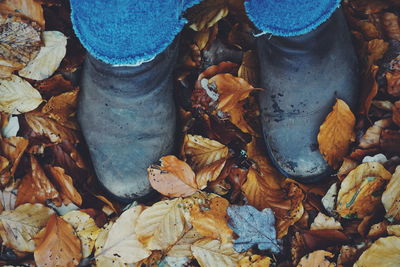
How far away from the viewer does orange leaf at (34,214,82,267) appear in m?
0.94

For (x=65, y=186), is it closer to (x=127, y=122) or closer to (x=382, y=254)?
(x=127, y=122)

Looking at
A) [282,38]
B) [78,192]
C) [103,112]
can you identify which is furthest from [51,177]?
[282,38]

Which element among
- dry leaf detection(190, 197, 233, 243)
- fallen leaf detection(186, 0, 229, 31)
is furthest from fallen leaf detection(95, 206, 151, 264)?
fallen leaf detection(186, 0, 229, 31)

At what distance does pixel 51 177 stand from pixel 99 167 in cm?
13

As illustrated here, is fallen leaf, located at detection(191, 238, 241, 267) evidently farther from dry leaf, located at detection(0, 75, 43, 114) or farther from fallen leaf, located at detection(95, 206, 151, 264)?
dry leaf, located at detection(0, 75, 43, 114)

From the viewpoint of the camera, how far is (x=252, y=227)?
929 mm

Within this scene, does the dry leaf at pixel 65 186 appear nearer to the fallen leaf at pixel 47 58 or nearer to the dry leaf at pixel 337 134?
the fallen leaf at pixel 47 58

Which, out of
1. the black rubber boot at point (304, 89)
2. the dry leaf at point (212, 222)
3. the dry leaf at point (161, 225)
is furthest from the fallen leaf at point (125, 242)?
the black rubber boot at point (304, 89)

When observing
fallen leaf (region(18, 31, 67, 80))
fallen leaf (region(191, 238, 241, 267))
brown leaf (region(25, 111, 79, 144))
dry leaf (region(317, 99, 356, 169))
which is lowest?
fallen leaf (region(191, 238, 241, 267))

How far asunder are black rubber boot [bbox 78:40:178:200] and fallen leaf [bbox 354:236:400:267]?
491mm

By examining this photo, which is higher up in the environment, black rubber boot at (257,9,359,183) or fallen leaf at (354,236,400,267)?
black rubber boot at (257,9,359,183)

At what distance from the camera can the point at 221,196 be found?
1.03m

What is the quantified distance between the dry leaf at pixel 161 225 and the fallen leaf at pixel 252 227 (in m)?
0.12

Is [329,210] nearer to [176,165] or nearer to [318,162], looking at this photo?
[318,162]
